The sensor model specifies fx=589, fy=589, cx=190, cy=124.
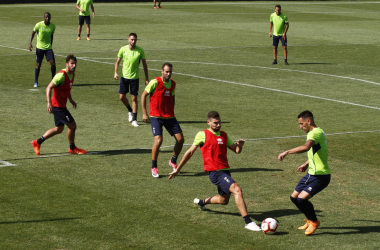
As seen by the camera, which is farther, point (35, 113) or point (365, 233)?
point (35, 113)

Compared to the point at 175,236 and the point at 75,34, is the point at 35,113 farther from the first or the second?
the point at 75,34

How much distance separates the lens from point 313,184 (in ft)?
31.0

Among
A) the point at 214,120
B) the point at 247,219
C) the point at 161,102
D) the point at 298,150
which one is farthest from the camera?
the point at 161,102

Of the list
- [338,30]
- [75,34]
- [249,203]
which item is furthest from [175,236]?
[338,30]

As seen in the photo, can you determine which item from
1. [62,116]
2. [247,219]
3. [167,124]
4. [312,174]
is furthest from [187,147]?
[312,174]

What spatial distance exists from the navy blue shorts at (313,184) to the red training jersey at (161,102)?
13.2ft

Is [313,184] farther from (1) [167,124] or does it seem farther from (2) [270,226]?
(1) [167,124]

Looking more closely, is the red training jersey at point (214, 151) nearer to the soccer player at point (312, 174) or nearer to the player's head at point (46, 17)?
the soccer player at point (312, 174)

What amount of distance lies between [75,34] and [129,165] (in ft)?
80.7

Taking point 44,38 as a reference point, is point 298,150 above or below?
below

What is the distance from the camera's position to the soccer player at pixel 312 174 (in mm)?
9305

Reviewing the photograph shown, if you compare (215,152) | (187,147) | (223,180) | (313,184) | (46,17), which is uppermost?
(46,17)

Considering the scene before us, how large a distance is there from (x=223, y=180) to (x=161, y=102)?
11.2 feet

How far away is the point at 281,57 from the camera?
96.3ft
